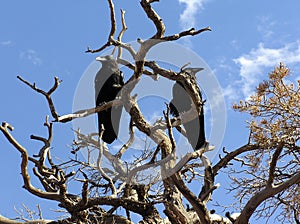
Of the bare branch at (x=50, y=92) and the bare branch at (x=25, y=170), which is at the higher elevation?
the bare branch at (x=50, y=92)

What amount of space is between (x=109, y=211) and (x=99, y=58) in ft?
6.56

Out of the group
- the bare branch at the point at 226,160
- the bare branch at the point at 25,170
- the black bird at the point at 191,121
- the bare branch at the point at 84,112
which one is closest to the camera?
the bare branch at the point at 25,170

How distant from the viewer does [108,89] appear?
5840mm

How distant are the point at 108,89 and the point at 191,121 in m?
1.05

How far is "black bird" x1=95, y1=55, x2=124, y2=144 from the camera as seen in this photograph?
565cm

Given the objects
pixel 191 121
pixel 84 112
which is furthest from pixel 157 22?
pixel 191 121

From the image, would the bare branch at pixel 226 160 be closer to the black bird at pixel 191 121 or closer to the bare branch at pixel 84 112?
the black bird at pixel 191 121

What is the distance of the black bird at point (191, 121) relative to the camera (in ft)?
18.3

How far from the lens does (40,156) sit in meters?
4.53

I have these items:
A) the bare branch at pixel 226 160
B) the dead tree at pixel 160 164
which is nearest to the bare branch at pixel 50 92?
the dead tree at pixel 160 164

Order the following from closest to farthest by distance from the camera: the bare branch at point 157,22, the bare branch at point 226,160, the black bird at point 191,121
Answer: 1. the bare branch at point 157,22
2. the black bird at point 191,121
3. the bare branch at point 226,160

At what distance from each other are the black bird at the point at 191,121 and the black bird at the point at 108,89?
66 centimetres

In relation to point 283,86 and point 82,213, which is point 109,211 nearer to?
point 82,213

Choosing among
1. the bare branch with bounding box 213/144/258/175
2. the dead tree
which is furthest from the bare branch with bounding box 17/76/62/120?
the bare branch with bounding box 213/144/258/175
